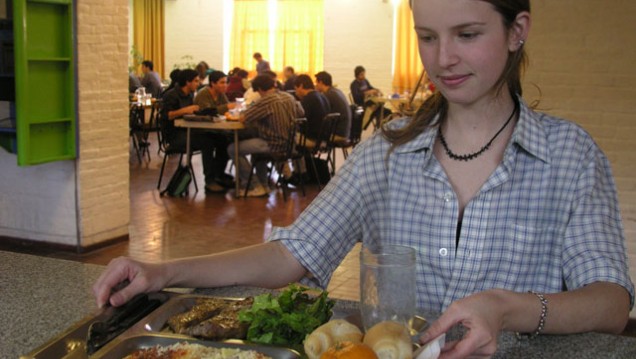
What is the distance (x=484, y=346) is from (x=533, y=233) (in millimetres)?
501

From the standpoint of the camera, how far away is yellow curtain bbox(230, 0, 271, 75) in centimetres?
1631

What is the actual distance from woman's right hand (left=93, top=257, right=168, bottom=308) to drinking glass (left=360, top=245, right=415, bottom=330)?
1.48ft

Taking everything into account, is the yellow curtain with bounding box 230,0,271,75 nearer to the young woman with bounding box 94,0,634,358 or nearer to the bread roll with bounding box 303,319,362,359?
the young woman with bounding box 94,0,634,358

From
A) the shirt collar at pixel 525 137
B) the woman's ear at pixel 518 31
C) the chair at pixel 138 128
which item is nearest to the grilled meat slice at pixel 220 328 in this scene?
the shirt collar at pixel 525 137

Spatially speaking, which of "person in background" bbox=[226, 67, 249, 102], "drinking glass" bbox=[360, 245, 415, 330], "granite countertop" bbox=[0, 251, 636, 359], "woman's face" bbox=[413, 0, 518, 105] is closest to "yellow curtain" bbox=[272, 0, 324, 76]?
"person in background" bbox=[226, 67, 249, 102]

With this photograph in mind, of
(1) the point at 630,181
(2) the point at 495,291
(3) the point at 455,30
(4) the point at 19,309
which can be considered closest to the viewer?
(2) the point at 495,291

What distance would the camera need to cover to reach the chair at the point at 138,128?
10.2 metres

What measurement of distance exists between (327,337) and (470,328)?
213mm

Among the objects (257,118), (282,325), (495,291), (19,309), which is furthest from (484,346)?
(257,118)

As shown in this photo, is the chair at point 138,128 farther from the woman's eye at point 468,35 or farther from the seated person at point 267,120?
the woman's eye at point 468,35

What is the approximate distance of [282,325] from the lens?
4.27 feet

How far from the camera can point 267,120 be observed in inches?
319

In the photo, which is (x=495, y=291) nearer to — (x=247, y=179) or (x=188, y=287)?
(x=188, y=287)

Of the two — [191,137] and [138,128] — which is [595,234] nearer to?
[191,137]
